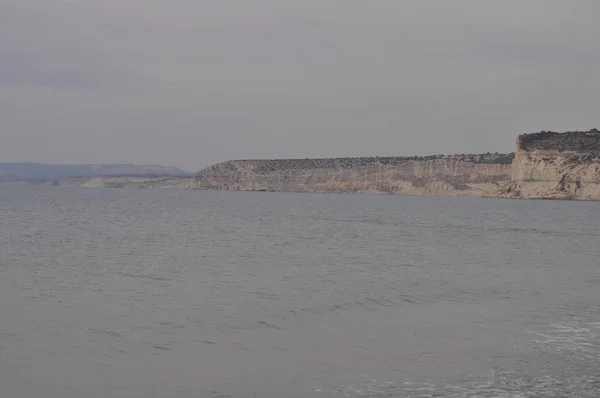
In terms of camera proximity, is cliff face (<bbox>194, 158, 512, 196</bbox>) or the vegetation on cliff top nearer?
the vegetation on cliff top

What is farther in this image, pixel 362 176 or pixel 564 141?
pixel 362 176

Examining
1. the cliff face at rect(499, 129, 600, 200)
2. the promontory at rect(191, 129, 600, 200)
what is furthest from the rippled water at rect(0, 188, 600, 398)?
the promontory at rect(191, 129, 600, 200)

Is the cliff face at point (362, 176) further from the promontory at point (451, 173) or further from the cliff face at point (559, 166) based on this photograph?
the cliff face at point (559, 166)

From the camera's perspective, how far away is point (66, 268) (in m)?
20.1

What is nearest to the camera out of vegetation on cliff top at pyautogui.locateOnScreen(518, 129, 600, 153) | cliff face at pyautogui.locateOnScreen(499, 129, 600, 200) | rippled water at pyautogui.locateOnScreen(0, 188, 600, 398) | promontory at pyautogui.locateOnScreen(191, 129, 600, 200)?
rippled water at pyautogui.locateOnScreen(0, 188, 600, 398)

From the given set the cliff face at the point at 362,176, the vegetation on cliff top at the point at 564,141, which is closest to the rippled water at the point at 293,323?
the vegetation on cliff top at the point at 564,141

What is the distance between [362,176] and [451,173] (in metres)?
23.0

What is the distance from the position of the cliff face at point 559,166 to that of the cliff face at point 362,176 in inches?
845

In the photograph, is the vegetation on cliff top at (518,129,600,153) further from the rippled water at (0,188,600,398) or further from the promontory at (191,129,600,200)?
the rippled water at (0,188,600,398)

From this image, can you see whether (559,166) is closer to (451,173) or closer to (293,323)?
(451,173)

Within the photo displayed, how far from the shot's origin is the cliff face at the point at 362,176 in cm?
13612

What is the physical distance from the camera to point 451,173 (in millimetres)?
141125

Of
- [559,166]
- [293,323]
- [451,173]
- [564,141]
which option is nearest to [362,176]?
[451,173]

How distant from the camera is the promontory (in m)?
99.1
